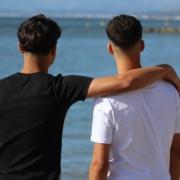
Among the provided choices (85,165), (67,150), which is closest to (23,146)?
(85,165)

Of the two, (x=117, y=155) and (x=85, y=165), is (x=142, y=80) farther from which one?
(x=85, y=165)

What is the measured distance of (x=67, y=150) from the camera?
13547 mm

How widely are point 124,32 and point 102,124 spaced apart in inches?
16.5

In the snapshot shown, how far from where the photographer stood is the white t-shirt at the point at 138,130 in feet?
11.9

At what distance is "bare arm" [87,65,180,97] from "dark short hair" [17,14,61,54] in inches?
10.3

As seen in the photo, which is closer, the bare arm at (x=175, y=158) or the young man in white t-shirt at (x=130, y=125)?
the young man in white t-shirt at (x=130, y=125)

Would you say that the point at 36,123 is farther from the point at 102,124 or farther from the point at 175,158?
the point at 175,158

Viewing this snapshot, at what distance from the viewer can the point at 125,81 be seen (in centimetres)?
364

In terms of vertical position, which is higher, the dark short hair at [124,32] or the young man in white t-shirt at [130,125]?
the dark short hair at [124,32]

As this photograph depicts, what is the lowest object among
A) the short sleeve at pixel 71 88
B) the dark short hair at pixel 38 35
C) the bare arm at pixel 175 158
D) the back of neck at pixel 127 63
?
the bare arm at pixel 175 158

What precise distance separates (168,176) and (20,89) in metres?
0.78

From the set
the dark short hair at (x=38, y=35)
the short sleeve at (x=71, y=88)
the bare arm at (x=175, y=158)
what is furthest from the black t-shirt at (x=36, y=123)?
the bare arm at (x=175, y=158)

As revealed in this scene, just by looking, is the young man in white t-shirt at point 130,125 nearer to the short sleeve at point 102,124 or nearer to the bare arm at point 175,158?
the short sleeve at point 102,124

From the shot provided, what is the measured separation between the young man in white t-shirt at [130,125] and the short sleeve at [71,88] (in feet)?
0.27
